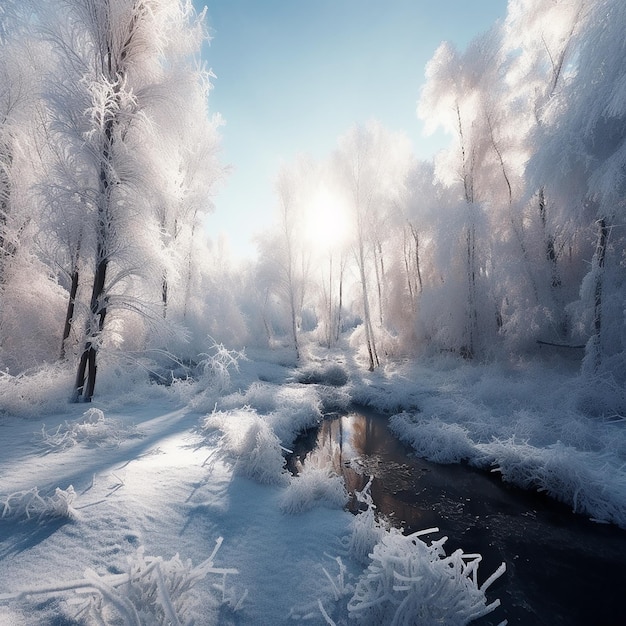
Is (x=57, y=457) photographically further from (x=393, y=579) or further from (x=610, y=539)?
(x=610, y=539)

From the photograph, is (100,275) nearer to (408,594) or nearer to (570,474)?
(408,594)

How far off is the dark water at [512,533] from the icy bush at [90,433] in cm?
339

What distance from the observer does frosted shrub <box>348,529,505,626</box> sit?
2.21 metres

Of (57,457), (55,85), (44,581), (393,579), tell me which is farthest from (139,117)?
(393,579)

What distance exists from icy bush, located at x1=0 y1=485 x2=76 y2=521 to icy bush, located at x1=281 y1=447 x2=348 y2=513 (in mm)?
2192

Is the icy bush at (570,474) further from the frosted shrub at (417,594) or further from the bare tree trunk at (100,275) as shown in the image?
the bare tree trunk at (100,275)

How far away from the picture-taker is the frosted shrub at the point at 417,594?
7.26 ft

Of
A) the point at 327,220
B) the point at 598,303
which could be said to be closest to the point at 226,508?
the point at 598,303

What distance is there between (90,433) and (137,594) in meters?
3.55

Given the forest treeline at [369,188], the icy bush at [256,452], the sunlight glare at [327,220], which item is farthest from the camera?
the sunlight glare at [327,220]

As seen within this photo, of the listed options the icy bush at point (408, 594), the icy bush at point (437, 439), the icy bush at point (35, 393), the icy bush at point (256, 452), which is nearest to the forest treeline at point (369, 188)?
the icy bush at point (35, 393)

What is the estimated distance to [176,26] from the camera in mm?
6836

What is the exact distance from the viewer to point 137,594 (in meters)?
2.05

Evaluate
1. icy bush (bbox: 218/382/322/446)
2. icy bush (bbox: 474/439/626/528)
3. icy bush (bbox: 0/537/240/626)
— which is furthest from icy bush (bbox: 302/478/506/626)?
icy bush (bbox: 218/382/322/446)
